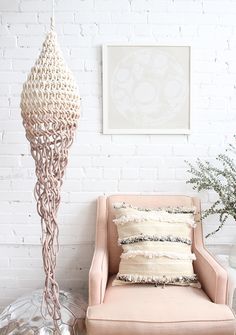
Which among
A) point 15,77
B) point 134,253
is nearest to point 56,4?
point 15,77

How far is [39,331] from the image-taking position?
200cm

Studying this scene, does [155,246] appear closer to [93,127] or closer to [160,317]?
[160,317]

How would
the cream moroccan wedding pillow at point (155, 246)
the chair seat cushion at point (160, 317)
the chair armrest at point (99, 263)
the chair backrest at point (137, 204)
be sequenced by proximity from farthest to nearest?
the chair backrest at point (137, 204)
the cream moroccan wedding pillow at point (155, 246)
the chair armrest at point (99, 263)
the chair seat cushion at point (160, 317)

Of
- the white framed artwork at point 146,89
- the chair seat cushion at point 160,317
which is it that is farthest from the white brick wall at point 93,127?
the chair seat cushion at point 160,317

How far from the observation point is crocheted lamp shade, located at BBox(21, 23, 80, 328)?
1.85m

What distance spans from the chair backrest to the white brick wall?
11 centimetres

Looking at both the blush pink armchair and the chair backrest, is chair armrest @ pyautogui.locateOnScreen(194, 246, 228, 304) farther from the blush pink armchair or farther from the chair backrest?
the chair backrest

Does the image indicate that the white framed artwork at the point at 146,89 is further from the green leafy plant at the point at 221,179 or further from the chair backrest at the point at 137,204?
the chair backrest at the point at 137,204

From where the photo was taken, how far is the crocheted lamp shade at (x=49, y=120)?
185 cm

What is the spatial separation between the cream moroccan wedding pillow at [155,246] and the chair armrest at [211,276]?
2.4 inches

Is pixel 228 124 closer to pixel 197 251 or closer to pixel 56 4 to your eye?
pixel 197 251

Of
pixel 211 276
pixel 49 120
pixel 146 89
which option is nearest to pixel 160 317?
pixel 211 276

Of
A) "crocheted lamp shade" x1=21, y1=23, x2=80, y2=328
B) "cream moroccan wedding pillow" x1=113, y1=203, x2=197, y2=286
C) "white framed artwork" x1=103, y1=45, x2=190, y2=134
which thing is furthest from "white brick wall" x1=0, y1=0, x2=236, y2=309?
"crocheted lamp shade" x1=21, y1=23, x2=80, y2=328

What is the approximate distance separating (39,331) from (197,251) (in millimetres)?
981
